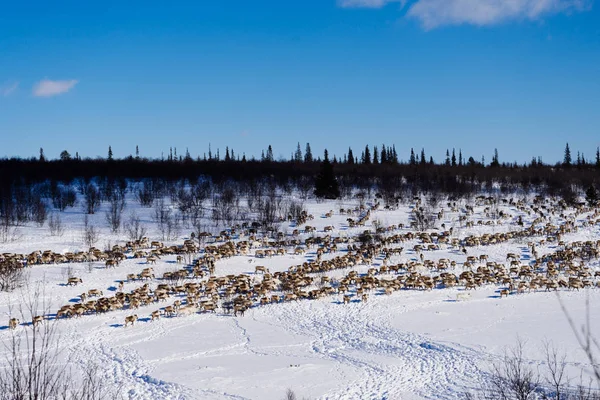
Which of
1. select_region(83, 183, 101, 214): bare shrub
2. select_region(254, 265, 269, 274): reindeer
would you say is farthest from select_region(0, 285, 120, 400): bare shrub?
select_region(83, 183, 101, 214): bare shrub

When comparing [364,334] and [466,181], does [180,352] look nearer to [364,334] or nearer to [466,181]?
[364,334]

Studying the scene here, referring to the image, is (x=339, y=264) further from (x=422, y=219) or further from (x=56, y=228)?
(x=56, y=228)

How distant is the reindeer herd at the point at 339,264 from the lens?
27.9 metres

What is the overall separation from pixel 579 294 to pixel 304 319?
16.5 metres

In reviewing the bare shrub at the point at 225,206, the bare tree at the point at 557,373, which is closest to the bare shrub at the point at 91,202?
the bare shrub at the point at 225,206

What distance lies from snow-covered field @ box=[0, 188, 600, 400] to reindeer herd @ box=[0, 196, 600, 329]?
47cm

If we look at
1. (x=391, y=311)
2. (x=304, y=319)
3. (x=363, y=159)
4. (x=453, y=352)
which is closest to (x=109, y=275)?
(x=304, y=319)

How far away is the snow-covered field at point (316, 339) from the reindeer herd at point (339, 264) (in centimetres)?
47

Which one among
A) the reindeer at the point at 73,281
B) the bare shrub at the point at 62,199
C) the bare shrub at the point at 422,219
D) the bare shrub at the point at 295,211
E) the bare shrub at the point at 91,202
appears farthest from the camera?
the bare shrub at the point at 62,199

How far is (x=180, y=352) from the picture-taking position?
1958 cm

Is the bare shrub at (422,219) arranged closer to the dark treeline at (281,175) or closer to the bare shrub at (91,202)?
the dark treeline at (281,175)

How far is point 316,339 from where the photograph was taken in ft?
70.2

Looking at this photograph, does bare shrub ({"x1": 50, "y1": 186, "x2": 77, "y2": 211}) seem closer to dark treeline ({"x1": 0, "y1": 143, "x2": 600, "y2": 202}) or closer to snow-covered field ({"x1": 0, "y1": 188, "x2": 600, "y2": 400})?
dark treeline ({"x1": 0, "y1": 143, "x2": 600, "y2": 202})

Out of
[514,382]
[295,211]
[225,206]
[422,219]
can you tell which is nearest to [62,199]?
[225,206]
